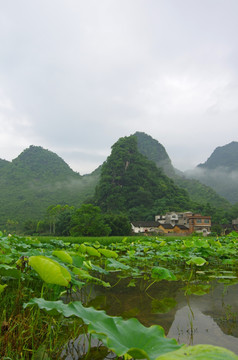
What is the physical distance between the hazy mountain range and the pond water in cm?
4544

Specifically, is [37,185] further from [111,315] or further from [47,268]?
[47,268]

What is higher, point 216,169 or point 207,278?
point 216,169

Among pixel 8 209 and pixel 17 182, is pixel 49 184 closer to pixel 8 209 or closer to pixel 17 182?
pixel 17 182

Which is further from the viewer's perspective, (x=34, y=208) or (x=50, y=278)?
(x=34, y=208)

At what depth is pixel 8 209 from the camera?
51.6 metres

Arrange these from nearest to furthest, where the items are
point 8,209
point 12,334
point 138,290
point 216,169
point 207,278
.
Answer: point 12,334, point 138,290, point 207,278, point 8,209, point 216,169

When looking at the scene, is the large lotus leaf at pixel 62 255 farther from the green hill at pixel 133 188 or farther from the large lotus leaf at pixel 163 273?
the green hill at pixel 133 188

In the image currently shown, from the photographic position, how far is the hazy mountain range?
57031 mm

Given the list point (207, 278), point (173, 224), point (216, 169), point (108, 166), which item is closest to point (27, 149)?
point (108, 166)

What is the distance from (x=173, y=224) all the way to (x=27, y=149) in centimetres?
6296

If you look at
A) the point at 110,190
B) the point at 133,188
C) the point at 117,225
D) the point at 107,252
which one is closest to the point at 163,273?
the point at 107,252

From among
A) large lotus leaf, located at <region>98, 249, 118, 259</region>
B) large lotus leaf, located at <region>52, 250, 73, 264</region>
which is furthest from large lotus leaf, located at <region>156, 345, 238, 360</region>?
large lotus leaf, located at <region>98, 249, 118, 259</region>

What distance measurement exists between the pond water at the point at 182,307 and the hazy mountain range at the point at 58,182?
45436 millimetres

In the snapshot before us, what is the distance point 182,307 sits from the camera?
3027mm
